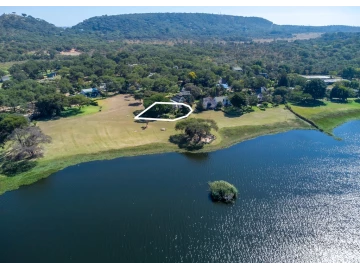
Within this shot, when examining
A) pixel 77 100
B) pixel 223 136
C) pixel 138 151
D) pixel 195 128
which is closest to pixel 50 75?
pixel 77 100

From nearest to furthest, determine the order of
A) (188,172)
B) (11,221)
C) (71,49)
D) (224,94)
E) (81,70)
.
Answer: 1. (11,221)
2. (188,172)
3. (224,94)
4. (81,70)
5. (71,49)

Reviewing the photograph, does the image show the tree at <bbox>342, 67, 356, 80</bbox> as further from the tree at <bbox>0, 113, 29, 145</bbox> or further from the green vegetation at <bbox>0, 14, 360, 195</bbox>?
the tree at <bbox>0, 113, 29, 145</bbox>

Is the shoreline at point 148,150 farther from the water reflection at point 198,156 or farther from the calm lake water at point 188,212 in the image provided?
the calm lake water at point 188,212

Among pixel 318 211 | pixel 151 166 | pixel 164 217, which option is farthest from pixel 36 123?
pixel 318 211

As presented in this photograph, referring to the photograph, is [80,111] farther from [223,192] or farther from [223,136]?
[223,192]

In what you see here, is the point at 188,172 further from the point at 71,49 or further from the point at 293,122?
the point at 71,49
